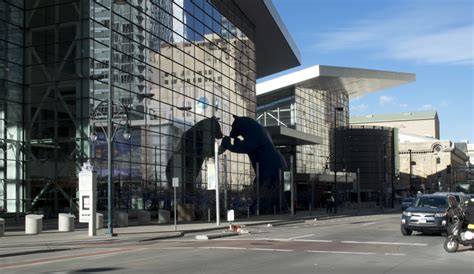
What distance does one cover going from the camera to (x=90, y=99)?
38.3 metres

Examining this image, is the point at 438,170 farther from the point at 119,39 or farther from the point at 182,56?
the point at 119,39

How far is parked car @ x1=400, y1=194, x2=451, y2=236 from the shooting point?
22859mm

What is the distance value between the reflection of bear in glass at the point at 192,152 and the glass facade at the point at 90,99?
0.26 metres

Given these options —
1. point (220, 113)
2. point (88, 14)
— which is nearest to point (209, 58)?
point (220, 113)

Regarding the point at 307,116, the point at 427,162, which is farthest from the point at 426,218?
the point at 427,162

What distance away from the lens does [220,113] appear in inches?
2227

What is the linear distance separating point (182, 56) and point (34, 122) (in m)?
14.4

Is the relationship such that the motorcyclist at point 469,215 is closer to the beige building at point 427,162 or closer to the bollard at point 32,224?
the bollard at point 32,224

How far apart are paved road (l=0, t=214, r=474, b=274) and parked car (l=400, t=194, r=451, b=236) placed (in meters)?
0.84

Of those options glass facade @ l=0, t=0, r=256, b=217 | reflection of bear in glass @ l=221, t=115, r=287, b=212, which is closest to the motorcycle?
glass facade @ l=0, t=0, r=256, b=217

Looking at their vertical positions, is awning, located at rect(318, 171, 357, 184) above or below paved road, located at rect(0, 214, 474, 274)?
above

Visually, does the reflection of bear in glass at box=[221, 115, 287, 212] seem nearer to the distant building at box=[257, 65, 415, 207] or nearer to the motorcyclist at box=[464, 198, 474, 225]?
the distant building at box=[257, 65, 415, 207]

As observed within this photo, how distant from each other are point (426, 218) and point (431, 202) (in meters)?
1.59

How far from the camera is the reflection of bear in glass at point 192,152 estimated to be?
48.0m
